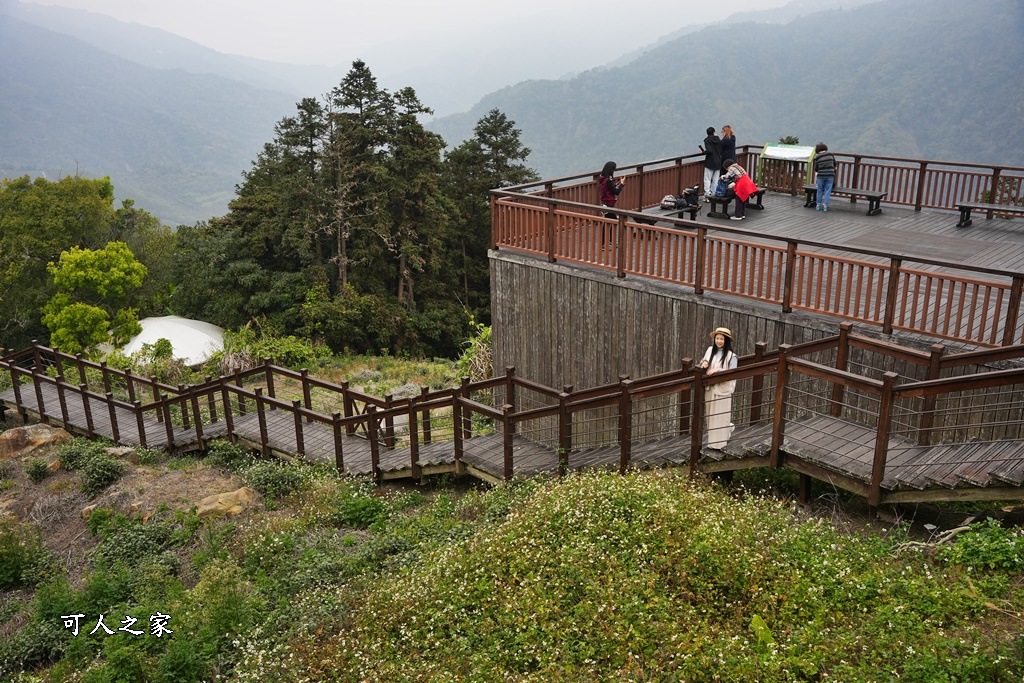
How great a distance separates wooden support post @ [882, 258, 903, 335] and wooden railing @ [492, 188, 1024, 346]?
0.01m

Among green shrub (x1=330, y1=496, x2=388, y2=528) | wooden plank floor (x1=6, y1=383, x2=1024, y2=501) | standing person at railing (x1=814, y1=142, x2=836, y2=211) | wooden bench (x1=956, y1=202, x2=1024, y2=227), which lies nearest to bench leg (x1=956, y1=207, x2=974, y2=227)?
wooden bench (x1=956, y1=202, x2=1024, y2=227)

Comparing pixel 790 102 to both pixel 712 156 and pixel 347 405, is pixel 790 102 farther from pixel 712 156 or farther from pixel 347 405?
pixel 347 405

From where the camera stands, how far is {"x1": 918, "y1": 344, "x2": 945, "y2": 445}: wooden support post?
724cm

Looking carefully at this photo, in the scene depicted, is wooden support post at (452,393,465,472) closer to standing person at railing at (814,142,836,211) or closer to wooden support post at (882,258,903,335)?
wooden support post at (882,258,903,335)

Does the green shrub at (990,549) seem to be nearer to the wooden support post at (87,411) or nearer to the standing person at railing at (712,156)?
the standing person at railing at (712,156)

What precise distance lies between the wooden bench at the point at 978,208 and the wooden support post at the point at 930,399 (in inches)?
244

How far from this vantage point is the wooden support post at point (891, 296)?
26.4ft

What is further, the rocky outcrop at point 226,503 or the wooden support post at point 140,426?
the wooden support post at point 140,426

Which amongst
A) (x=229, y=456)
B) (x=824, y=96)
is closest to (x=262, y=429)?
(x=229, y=456)

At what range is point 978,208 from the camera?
1255 cm

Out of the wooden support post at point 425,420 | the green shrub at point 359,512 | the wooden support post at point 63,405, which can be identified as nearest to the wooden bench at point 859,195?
the wooden support post at point 425,420

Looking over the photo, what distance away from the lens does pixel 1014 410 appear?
7.58 m

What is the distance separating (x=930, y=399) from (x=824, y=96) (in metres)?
172

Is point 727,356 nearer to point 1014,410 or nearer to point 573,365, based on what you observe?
point 1014,410
